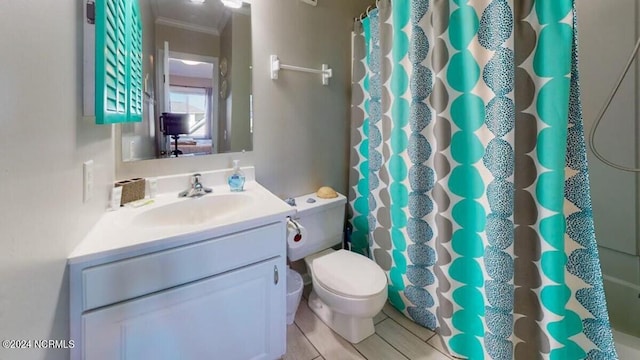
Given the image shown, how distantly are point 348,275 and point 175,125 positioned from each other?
1.22 m

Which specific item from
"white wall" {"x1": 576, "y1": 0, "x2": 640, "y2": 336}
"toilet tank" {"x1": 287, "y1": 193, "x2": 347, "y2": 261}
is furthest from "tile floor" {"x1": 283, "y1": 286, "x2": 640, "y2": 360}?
"toilet tank" {"x1": 287, "y1": 193, "x2": 347, "y2": 261}

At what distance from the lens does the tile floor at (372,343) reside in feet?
4.53

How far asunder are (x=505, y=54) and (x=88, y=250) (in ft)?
5.27

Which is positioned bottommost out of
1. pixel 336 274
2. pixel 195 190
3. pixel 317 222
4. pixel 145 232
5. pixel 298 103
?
pixel 336 274

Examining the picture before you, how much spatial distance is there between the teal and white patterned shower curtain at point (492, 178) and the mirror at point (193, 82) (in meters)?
0.88

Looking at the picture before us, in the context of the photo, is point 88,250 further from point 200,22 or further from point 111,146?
point 200,22

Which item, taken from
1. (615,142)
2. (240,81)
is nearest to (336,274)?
(240,81)

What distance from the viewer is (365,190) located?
1.97m

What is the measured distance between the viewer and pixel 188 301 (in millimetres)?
942

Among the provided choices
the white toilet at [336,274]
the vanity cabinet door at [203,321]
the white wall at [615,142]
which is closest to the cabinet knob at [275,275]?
the vanity cabinet door at [203,321]

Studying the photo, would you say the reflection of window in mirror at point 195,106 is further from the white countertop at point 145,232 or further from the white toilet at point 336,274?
the white toilet at point 336,274

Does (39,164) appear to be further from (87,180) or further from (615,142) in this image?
(615,142)

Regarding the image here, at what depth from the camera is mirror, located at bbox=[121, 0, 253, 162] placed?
1.33 m
